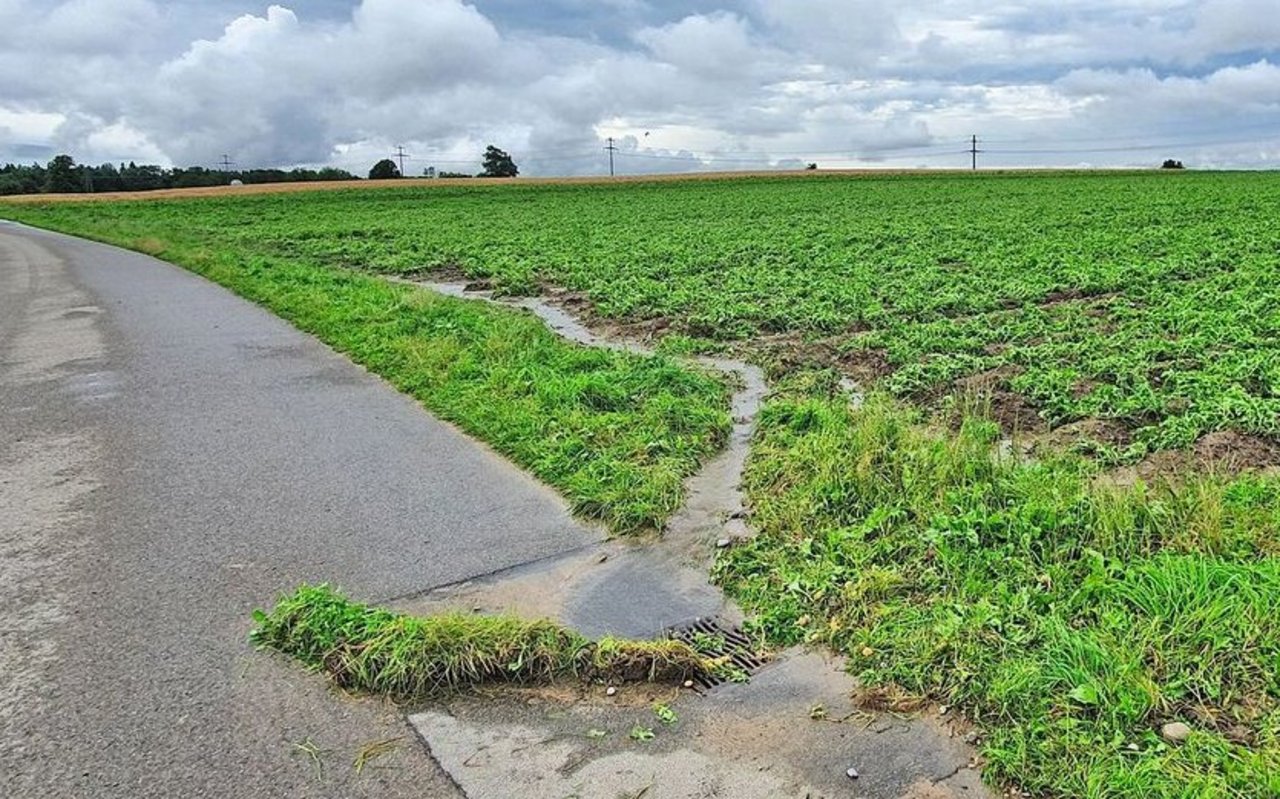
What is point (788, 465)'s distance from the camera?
5.55 meters

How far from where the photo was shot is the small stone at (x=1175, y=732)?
2891 mm

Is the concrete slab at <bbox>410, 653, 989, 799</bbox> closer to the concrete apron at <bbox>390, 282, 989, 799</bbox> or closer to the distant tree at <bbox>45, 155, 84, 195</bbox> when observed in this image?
the concrete apron at <bbox>390, 282, 989, 799</bbox>

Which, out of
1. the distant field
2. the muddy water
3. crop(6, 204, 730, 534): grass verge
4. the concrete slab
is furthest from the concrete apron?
the distant field

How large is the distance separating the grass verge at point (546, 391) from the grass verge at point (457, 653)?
1.37 meters

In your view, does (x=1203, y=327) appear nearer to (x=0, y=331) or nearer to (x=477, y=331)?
(x=477, y=331)

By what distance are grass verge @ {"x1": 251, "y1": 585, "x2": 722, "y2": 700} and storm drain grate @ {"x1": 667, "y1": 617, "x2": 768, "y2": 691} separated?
0.07 meters

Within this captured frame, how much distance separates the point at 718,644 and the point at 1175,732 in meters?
1.63

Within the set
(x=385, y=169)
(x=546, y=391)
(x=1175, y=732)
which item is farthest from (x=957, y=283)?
(x=385, y=169)

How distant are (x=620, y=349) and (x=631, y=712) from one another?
6748 millimetres

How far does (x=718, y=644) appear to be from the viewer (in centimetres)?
381

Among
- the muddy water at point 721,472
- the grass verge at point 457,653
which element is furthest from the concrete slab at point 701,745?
the muddy water at point 721,472

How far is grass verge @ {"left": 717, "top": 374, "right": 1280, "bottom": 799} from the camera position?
2910 millimetres

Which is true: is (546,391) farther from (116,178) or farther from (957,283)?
(116,178)

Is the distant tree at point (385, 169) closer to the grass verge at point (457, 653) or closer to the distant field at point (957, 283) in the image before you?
the distant field at point (957, 283)
